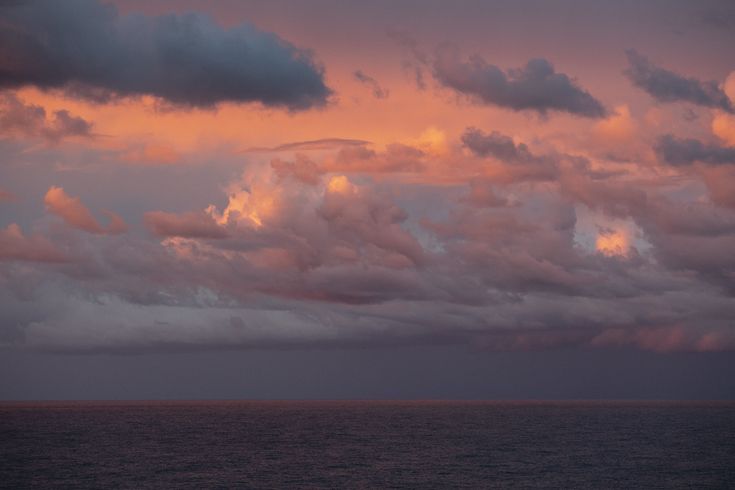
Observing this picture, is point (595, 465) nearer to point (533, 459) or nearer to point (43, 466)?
point (533, 459)

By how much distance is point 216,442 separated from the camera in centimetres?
15888

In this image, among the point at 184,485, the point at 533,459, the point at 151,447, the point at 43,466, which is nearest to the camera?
the point at 184,485

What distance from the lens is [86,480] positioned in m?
99.4

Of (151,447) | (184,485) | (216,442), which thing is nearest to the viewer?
(184,485)

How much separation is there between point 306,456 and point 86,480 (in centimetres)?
3841

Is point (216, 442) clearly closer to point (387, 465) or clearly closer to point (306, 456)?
point (306, 456)

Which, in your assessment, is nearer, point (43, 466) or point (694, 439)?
→ point (43, 466)

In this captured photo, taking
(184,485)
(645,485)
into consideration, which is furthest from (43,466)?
(645,485)

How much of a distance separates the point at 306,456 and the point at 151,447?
30972 mm

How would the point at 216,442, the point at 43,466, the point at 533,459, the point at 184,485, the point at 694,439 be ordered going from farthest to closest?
1. the point at 694,439
2. the point at 216,442
3. the point at 533,459
4. the point at 43,466
5. the point at 184,485

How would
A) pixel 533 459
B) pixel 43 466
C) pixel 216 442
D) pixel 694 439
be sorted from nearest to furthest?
pixel 43 466 < pixel 533 459 < pixel 216 442 < pixel 694 439

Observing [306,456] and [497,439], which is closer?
[306,456]

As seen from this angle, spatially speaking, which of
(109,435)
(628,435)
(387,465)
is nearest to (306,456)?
(387,465)

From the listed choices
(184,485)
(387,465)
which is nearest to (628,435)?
(387,465)
